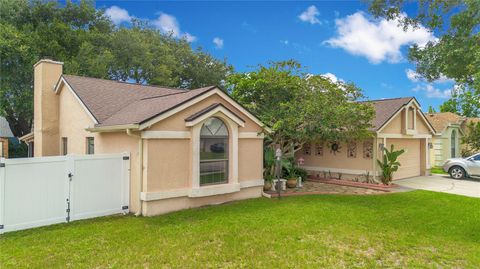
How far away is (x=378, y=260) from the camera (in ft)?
18.6

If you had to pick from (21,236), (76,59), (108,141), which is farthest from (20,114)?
(21,236)

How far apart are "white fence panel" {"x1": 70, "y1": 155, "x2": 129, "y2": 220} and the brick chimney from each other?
273 inches

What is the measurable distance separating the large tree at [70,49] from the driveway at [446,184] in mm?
21361

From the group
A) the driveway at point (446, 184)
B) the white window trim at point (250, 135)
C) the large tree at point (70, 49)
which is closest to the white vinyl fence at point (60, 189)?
the white window trim at point (250, 135)

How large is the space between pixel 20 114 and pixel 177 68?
13.9m

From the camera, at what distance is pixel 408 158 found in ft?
57.8

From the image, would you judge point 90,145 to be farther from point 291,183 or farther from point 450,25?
point 450,25

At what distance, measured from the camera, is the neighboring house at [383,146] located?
49.8 ft

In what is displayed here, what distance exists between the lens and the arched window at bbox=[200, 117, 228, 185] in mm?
9602

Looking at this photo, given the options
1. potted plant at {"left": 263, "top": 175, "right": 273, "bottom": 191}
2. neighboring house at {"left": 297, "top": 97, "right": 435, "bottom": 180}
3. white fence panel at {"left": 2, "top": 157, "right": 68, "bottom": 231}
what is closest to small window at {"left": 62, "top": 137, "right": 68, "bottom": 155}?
white fence panel at {"left": 2, "top": 157, "right": 68, "bottom": 231}

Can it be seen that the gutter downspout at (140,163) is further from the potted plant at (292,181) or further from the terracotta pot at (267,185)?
the potted plant at (292,181)

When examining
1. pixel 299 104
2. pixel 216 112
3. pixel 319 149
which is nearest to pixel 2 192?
pixel 216 112

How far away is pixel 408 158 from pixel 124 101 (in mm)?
16109

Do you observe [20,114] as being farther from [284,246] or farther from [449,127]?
[449,127]
